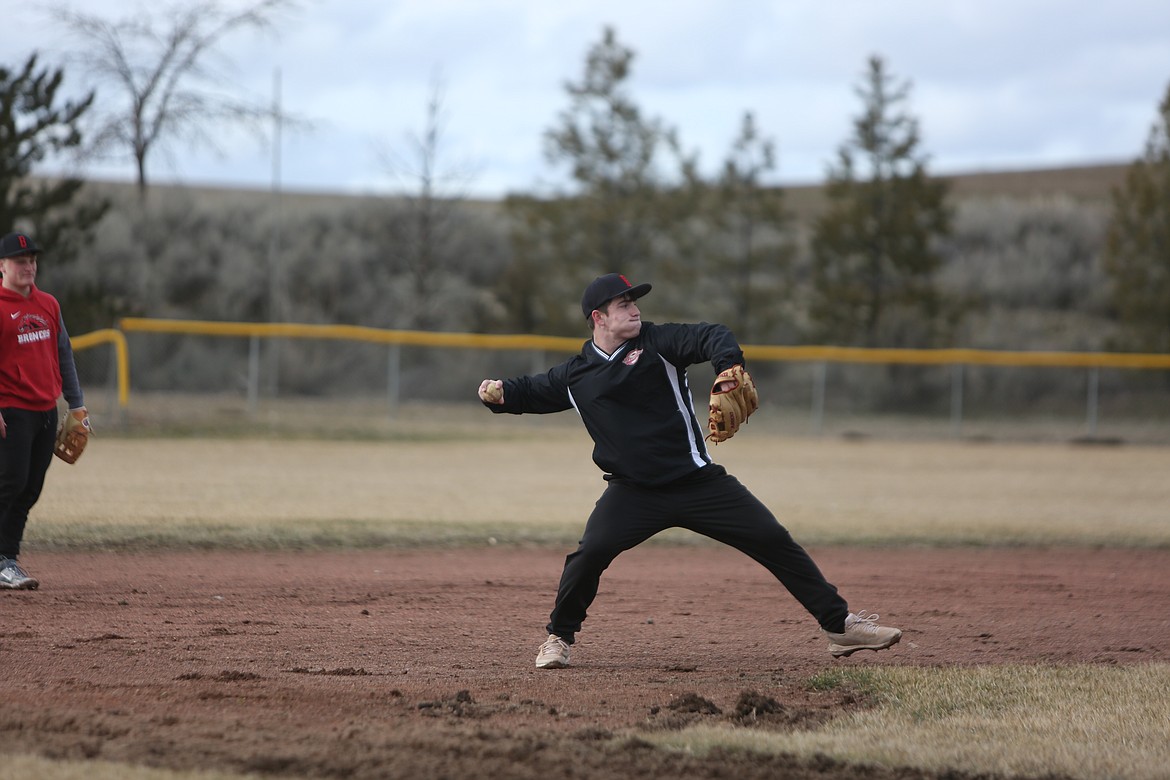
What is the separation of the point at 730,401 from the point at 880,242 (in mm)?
23541

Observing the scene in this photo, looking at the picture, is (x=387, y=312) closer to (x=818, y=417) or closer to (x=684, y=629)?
(x=818, y=417)

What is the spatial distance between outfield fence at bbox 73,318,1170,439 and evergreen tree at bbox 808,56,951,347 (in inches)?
50.5

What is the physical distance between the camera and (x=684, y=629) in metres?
6.94

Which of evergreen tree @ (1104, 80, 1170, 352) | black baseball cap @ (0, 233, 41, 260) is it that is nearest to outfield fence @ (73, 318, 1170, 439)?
evergreen tree @ (1104, 80, 1170, 352)

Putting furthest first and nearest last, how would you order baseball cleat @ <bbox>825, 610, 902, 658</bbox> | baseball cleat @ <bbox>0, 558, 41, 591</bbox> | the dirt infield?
baseball cleat @ <bbox>0, 558, 41, 591</bbox> → baseball cleat @ <bbox>825, 610, 902, 658</bbox> → the dirt infield

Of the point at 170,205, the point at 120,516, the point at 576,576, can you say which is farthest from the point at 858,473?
the point at 170,205

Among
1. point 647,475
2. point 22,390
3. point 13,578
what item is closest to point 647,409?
point 647,475

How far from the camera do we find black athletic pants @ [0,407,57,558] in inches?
285

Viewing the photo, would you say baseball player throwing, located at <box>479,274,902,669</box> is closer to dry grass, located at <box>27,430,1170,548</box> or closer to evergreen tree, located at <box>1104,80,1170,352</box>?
dry grass, located at <box>27,430,1170,548</box>

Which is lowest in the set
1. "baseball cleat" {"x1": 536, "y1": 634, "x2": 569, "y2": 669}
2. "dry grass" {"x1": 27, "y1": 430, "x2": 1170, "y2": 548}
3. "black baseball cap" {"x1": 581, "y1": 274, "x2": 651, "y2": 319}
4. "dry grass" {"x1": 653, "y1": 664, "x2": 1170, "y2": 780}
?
"dry grass" {"x1": 27, "y1": 430, "x2": 1170, "y2": 548}

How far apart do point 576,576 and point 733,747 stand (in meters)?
1.63

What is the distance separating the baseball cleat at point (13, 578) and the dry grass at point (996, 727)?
471 centimetres

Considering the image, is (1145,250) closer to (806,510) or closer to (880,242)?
(880,242)

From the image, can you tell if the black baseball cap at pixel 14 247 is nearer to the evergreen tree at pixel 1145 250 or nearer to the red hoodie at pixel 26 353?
the red hoodie at pixel 26 353
